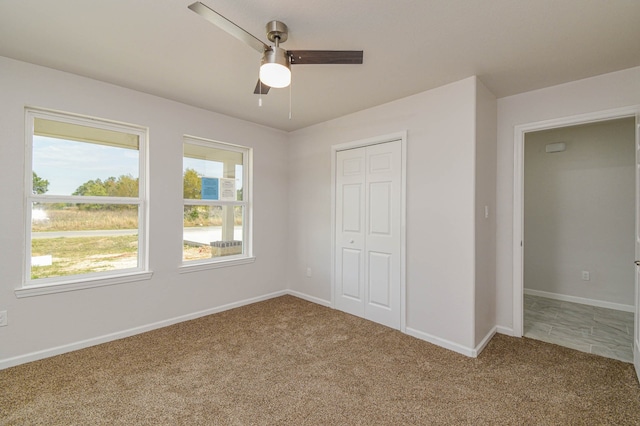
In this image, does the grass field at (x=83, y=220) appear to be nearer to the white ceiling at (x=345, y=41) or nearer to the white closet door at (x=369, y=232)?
the white ceiling at (x=345, y=41)

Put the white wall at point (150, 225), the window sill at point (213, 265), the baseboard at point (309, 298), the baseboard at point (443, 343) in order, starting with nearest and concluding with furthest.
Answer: the white wall at point (150, 225)
the baseboard at point (443, 343)
the window sill at point (213, 265)
the baseboard at point (309, 298)

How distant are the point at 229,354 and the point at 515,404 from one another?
2.23 metres

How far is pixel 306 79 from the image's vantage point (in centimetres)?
268

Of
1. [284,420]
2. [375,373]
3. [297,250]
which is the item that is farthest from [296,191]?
[284,420]

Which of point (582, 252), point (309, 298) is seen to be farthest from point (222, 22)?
point (582, 252)

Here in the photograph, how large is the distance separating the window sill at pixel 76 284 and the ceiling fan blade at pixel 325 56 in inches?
104

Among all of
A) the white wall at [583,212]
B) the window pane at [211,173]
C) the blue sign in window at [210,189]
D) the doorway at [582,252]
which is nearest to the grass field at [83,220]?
the window pane at [211,173]

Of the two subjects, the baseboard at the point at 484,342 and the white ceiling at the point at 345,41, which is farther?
the baseboard at the point at 484,342

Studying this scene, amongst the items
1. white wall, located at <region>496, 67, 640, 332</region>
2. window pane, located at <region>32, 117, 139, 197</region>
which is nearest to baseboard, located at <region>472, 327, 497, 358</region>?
white wall, located at <region>496, 67, 640, 332</region>

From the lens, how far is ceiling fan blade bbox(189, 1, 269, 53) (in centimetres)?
141

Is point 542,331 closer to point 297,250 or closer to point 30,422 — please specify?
point 297,250

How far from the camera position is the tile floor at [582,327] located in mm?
2746

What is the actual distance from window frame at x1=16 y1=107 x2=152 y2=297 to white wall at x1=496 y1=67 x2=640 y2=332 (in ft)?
12.4

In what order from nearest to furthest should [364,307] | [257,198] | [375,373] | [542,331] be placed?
[375,373] → [542,331] → [364,307] → [257,198]
